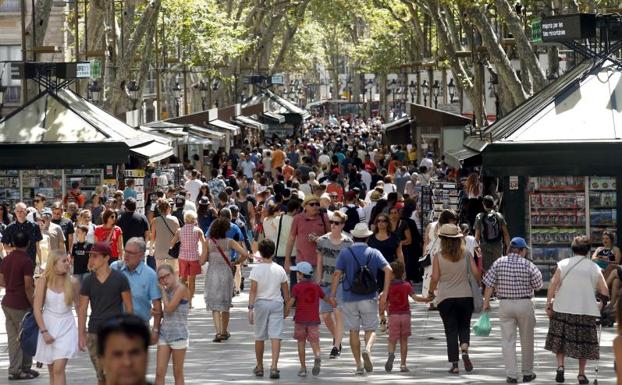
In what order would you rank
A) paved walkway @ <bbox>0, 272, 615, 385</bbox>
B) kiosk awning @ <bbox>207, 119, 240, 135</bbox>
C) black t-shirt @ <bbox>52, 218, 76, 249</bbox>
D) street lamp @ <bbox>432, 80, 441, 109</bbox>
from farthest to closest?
street lamp @ <bbox>432, 80, 441, 109</bbox>
kiosk awning @ <bbox>207, 119, 240, 135</bbox>
black t-shirt @ <bbox>52, 218, 76, 249</bbox>
paved walkway @ <bbox>0, 272, 615, 385</bbox>

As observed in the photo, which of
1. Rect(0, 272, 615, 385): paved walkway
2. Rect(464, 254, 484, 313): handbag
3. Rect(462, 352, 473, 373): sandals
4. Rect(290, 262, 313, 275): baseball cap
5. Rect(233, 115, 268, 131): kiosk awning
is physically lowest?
Rect(0, 272, 615, 385): paved walkway

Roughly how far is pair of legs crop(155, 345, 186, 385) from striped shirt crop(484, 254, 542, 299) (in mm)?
2790

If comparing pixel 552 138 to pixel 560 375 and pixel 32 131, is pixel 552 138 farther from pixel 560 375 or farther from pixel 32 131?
pixel 32 131

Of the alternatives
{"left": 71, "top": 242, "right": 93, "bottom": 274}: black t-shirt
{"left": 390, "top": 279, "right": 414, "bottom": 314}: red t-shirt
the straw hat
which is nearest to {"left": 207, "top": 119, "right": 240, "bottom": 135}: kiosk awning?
{"left": 71, "top": 242, "right": 93, "bottom": 274}: black t-shirt

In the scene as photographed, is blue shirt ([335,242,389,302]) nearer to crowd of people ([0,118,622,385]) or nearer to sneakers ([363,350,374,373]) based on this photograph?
crowd of people ([0,118,622,385])

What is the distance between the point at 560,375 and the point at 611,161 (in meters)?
7.25

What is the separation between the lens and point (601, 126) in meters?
20.0

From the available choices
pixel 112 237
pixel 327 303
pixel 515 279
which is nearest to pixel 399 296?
pixel 327 303

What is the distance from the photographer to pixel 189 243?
17.5 metres

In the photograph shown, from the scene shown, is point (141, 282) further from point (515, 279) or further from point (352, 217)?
point (352, 217)

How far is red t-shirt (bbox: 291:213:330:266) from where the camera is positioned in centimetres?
1641

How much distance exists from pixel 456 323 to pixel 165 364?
2972mm

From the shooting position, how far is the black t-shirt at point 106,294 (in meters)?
11.1

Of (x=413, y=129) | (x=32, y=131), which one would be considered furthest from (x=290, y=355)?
(x=413, y=129)
